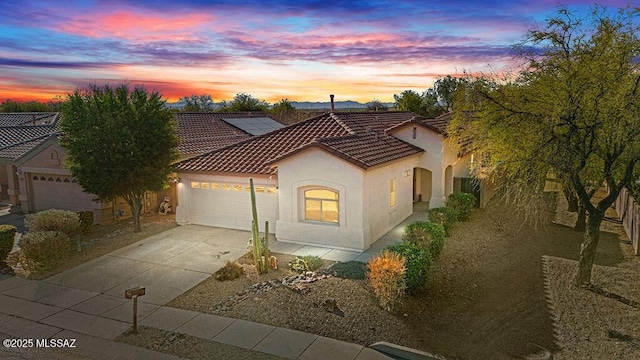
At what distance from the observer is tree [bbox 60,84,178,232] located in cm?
1781

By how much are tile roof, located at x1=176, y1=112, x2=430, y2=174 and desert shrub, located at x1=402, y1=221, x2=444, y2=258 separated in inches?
109

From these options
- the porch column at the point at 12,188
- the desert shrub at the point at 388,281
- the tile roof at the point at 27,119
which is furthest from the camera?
the tile roof at the point at 27,119

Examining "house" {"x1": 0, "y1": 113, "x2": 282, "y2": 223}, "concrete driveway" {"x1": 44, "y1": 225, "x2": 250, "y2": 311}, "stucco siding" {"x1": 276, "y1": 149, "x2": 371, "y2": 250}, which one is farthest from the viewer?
"house" {"x1": 0, "y1": 113, "x2": 282, "y2": 223}

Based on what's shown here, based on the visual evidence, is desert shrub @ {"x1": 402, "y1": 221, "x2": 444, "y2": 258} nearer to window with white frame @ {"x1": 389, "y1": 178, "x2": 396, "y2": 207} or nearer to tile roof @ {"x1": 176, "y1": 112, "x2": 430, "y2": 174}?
tile roof @ {"x1": 176, "y1": 112, "x2": 430, "y2": 174}

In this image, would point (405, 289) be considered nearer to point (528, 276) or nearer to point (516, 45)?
point (528, 276)

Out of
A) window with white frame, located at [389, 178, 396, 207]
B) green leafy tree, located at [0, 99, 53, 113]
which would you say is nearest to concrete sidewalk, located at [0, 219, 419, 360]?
window with white frame, located at [389, 178, 396, 207]

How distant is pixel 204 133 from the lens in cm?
3031

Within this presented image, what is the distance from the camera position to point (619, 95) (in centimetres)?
1098

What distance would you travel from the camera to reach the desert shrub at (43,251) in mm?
14383

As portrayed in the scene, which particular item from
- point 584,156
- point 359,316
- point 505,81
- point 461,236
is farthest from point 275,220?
point 584,156

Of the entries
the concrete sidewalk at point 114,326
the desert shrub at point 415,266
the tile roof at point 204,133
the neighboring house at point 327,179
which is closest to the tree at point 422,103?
the tile roof at point 204,133

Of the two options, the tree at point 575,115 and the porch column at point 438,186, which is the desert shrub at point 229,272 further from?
the porch column at point 438,186

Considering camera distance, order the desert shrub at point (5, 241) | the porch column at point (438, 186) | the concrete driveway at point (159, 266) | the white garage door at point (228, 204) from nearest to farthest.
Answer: the concrete driveway at point (159, 266) < the desert shrub at point (5, 241) < the white garage door at point (228, 204) < the porch column at point (438, 186)

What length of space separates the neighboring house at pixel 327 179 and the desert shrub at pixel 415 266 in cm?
404
